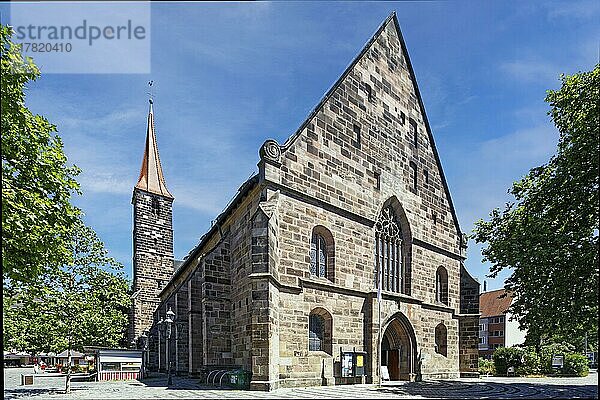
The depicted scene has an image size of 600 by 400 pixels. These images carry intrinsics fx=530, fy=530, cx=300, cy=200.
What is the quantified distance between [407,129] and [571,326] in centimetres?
1350

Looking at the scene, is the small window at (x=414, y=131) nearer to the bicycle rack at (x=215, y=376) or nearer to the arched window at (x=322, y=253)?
the arched window at (x=322, y=253)

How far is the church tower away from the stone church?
13.8 meters

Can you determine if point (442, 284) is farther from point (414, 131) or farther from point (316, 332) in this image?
point (316, 332)

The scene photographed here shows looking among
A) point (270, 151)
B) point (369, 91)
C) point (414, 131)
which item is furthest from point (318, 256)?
point (414, 131)

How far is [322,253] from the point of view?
21797mm

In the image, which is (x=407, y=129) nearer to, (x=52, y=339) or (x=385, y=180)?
(x=385, y=180)

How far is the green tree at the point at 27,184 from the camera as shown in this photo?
525 inches

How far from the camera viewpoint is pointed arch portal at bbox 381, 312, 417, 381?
82.2 ft

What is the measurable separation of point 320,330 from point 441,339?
1037 centimetres

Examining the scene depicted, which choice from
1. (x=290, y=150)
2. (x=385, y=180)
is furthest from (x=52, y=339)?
(x=385, y=180)

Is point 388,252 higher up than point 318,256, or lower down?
higher up

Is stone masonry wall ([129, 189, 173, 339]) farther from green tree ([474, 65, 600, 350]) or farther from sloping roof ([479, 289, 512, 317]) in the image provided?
sloping roof ([479, 289, 512, 317])

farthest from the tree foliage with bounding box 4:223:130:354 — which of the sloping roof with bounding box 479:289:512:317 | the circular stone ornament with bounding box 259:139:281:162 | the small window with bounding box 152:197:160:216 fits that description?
the sloping roof with bounding box 479:289:512:317

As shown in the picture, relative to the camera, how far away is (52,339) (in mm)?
23266
